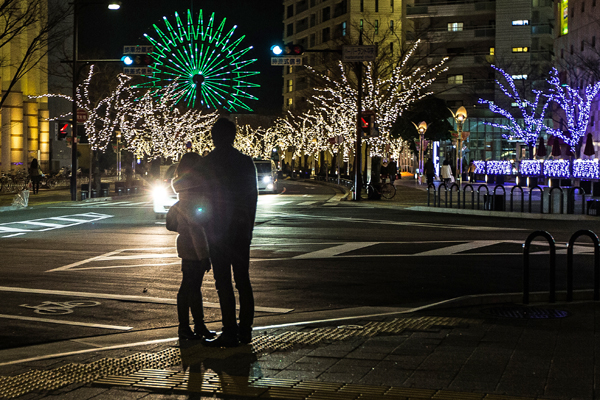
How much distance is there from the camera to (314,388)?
199 inches

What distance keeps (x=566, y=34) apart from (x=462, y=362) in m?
70.8

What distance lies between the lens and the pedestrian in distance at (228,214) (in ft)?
20.9

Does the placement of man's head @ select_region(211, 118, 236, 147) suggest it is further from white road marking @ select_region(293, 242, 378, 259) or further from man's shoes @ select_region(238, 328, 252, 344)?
white road marking @ select_region(293, 242, 378, 259)

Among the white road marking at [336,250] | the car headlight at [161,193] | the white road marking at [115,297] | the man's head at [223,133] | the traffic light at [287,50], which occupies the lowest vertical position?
the white road marking at [115,297]

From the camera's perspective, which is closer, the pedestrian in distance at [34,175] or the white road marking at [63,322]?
the white road marking at [63,322]

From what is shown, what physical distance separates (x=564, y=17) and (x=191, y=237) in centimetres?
7185

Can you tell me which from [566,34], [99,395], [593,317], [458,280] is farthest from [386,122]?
[99,395]

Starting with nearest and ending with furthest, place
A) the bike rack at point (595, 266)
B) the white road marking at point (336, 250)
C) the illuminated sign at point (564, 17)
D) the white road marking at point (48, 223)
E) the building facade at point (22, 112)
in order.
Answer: the bike rack at point (595, 266) < the white road marking at point (336, 250) < the white road marking at point (48, 223) < the building facade at point (22, 112) < the illuminated sign at point (564, 17)

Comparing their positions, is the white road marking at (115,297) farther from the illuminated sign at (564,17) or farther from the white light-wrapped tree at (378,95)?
the illuminated sign at (564,17)

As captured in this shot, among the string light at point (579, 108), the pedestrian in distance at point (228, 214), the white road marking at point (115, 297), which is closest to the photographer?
the pedestrian in distance at point (228, 214)

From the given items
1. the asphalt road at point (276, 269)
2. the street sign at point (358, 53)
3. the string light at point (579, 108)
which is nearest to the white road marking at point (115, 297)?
the asphalt road at point (276, 269)

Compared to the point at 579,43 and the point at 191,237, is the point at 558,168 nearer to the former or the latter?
the point at 579,43

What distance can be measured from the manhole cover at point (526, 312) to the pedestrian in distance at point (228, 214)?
3074mm

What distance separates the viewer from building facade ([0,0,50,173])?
1930 inches
